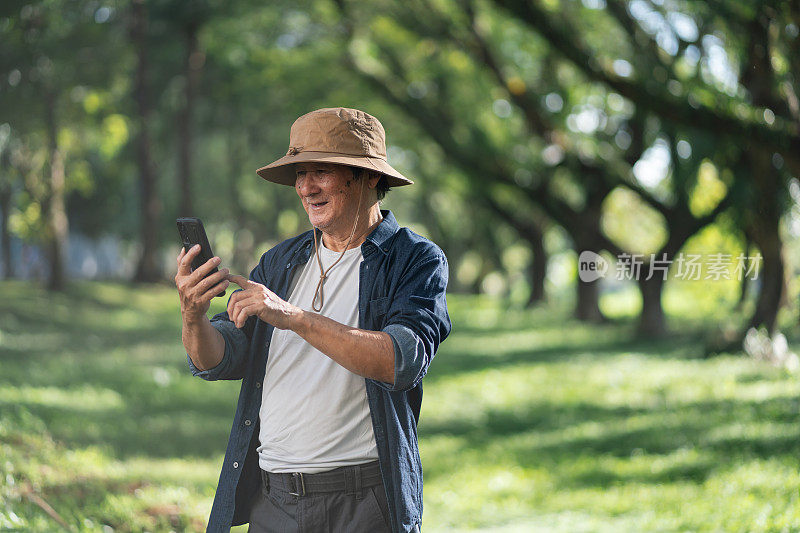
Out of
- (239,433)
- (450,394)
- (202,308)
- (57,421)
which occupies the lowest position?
(450,394)

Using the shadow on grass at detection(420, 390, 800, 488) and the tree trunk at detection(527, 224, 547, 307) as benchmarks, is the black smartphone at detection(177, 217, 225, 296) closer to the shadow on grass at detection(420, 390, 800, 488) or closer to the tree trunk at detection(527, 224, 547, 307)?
the shadow on grass at detection(420, 390, 800, 488)

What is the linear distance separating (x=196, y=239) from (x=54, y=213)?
52.5 ft

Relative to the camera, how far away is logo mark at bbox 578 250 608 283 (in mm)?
21797

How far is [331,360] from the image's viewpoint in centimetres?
303

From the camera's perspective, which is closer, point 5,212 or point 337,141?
point 337,141

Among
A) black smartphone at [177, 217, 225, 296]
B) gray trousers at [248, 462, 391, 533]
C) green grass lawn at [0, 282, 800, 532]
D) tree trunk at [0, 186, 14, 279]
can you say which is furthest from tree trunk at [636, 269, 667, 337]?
black smartphone at [177, 217, 225, 296]

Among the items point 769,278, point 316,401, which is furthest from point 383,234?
point 769,278

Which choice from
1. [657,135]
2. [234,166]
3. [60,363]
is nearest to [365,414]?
[60,363]

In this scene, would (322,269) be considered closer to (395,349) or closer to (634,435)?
(395,349)

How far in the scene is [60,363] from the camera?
1402cm

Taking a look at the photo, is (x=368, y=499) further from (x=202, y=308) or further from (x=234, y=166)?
(x=234, y=166)

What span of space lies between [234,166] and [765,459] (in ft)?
75.7

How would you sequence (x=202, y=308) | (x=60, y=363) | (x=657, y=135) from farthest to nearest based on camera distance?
(x=657, y=135)
(x=60, y=363)
(x=202, y=308)

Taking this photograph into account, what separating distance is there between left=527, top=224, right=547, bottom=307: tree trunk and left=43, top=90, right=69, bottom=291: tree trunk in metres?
14.4
